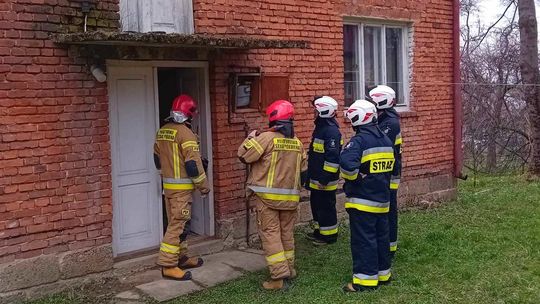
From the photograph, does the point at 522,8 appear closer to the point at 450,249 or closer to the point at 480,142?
the point at 480,142

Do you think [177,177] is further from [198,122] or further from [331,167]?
[331,167]

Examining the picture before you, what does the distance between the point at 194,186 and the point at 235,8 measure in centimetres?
237

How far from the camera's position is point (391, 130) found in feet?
21.3

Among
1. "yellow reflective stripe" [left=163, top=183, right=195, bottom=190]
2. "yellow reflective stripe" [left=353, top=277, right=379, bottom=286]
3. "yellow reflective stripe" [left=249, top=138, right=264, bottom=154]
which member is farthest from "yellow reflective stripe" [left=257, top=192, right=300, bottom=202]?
"yellow reflective stripe" [left=353, top=277, right=379, bottom=286]

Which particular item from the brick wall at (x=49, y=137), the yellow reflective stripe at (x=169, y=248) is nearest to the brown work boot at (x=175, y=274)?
the yellow reflective stripe at (x=169, y=248)

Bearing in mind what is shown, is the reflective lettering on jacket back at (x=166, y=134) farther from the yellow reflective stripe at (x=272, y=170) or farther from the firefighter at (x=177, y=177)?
the yellow reflective stripe at (x=272, y=170)

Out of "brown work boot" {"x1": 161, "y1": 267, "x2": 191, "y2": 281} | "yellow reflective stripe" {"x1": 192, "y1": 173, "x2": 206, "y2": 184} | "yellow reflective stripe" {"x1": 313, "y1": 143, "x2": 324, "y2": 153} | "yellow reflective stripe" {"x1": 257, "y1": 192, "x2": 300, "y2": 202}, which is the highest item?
"yellow reflective stripe" {"x1": 313, "y1": 143, "x2": 324, "y2": 153}

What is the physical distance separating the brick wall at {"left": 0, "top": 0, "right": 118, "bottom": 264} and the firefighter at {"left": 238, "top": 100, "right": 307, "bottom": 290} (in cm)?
157

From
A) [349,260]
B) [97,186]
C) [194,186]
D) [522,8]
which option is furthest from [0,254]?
[522,8]

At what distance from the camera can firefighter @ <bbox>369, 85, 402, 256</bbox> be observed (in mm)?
6477

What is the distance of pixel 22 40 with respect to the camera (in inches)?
214

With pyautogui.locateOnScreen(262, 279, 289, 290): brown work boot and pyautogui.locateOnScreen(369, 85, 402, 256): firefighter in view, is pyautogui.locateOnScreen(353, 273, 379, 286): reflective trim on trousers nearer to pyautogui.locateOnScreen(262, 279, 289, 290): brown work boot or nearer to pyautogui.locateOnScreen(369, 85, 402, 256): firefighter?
pyautogui.locateOnScreen(262, 279, 289, 290): brown work boot

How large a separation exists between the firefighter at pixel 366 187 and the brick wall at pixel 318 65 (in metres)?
1.95

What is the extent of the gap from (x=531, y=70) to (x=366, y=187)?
10.7 meters
